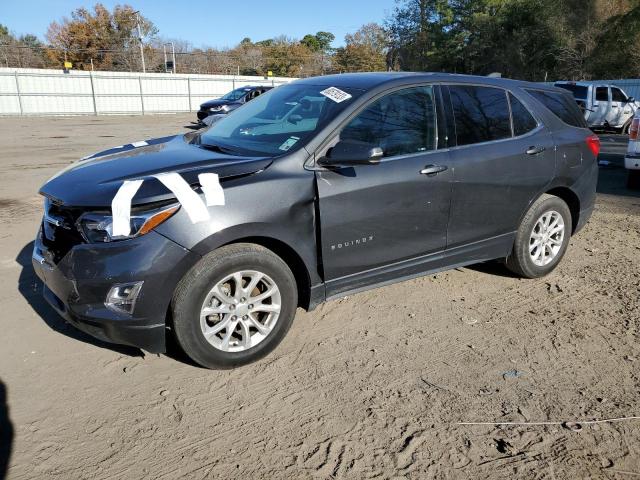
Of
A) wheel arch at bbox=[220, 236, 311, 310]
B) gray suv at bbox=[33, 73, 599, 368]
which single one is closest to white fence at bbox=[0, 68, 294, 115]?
gray suv at bbox=[33, 73, 599, 368]

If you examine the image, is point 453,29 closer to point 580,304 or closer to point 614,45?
point 614,45

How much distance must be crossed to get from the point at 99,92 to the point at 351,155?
104 feet

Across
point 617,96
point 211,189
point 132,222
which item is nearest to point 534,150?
point 211,189

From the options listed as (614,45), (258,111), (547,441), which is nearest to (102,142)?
(258,111)

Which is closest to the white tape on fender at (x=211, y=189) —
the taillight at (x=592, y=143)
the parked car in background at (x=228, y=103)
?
the taillight at (x=592, y=143)

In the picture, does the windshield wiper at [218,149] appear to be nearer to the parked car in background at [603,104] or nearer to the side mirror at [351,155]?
the side mirror at [351,155]

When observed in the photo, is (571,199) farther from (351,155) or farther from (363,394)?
(363,394)

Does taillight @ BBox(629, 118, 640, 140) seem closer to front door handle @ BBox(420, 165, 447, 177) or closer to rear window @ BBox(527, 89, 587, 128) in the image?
rear window @ BBox(527, 89, 587, 128)

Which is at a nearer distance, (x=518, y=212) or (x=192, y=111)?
(x=518, y=212)

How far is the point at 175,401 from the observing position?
3066mm

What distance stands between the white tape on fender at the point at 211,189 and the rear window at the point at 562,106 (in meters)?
3.20

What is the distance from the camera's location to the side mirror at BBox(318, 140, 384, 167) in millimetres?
3430

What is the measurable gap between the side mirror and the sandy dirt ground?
4.18 ft

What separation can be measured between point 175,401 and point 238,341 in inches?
21.0
